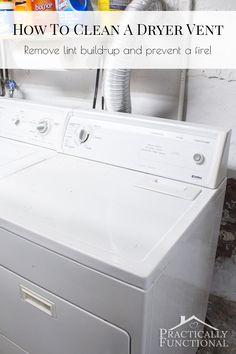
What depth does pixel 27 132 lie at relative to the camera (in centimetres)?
140

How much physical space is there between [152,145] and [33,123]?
586mm

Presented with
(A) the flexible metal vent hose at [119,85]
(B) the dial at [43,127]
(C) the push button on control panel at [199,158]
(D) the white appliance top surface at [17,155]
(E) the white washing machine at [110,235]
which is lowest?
(E) the white washing machine at [110,235]

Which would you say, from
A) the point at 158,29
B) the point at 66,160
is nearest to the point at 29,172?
the point at 66,160

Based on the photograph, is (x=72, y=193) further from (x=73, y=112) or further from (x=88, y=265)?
(x=73, y=112)

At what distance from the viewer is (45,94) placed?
1812 millimetres

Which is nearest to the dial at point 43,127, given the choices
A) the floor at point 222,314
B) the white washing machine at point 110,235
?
the white washing machine at point 110,235

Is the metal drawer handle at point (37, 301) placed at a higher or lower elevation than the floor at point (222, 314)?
higher

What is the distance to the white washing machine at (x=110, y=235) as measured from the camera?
2.36ft

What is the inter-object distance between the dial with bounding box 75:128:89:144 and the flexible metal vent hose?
0.51ft

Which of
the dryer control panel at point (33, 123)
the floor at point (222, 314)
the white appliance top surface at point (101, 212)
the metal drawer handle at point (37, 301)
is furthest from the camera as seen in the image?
the floor at point (222, 314)

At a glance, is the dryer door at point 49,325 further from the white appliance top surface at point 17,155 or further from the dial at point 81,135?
the dial at point 81,135

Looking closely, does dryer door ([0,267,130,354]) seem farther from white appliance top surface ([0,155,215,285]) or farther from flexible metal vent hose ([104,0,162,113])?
flexible metal vent hose ([104,0,162,113])

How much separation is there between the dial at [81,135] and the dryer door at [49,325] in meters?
0.56

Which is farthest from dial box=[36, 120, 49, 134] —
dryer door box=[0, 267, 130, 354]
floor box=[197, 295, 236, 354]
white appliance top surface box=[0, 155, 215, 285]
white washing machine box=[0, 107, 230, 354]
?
floor box=[197, 295, 236, 354]
